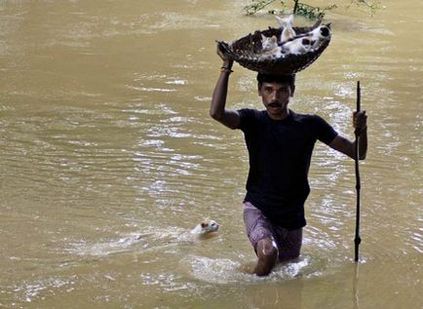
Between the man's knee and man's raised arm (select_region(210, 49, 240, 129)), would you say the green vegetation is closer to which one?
man's raised arm (select_region(210, 49, 240, 129))

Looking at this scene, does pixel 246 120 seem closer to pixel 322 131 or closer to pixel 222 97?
pixel 222 97

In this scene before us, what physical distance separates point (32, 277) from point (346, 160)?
326 centimetres

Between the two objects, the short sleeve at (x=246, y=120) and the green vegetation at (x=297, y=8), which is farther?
the green vegetation at (x=297, y=8)

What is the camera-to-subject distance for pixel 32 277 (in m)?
4.22

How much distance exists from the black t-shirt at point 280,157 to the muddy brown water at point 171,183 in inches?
16.6

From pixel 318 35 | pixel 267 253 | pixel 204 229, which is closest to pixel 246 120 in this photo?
pixel 318 35

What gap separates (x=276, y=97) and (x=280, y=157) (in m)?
0.32

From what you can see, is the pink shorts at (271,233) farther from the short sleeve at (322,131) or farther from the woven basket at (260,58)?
the woven basket at (260,58)

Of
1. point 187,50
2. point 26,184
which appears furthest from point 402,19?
point 26,184

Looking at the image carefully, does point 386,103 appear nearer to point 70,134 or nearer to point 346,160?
point 346,160

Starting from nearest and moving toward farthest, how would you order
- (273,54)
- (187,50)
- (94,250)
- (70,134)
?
(273,54) → (94,250) → (70,134) → (187,50)

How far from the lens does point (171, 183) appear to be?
19.5 feet

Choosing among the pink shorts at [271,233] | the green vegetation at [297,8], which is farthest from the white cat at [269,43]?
the green vegetation at [297,8]

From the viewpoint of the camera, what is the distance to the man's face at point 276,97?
3887 mm
